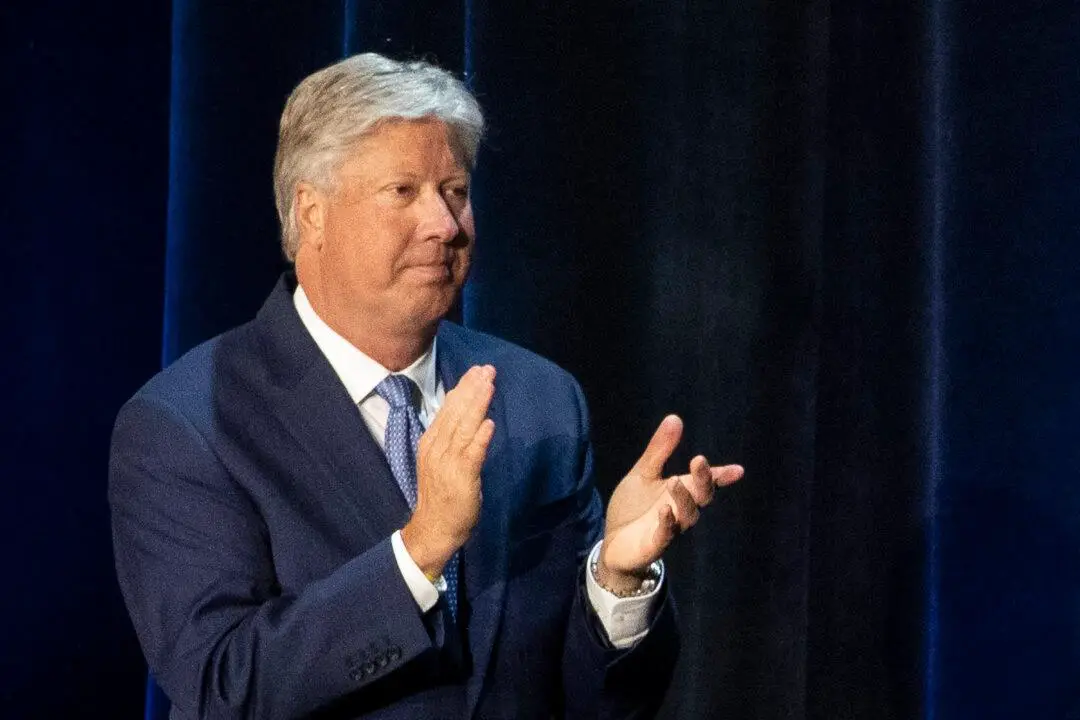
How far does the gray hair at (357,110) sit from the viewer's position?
162 cm

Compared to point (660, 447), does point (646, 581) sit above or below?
below

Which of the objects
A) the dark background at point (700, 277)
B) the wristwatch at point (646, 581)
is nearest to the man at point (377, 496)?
the wristwatch at point (646, 581)

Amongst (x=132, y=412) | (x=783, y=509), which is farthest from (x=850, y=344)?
(x=132, y=412)

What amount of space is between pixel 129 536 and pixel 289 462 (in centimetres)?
18

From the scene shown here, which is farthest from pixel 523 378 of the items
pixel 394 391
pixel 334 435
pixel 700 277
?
pixel 700 277

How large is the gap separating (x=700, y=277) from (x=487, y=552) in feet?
2.51

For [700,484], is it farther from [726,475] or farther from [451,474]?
[451,474]

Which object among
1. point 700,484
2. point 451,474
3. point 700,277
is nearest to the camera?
point 451,474

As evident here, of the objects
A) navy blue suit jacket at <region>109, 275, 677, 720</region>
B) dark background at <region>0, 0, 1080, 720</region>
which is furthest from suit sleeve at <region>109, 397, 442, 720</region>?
dark background at <region>0, 0, 1080, 720</region>

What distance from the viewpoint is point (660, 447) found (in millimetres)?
1594

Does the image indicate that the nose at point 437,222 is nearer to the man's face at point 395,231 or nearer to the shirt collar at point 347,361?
the man's face at point 395,231

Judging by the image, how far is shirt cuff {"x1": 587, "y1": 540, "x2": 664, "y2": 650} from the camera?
5.32ft

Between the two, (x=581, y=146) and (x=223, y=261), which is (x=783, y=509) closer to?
(x=581, y=146)

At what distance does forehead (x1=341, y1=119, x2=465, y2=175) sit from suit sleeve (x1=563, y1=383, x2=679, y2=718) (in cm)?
49
